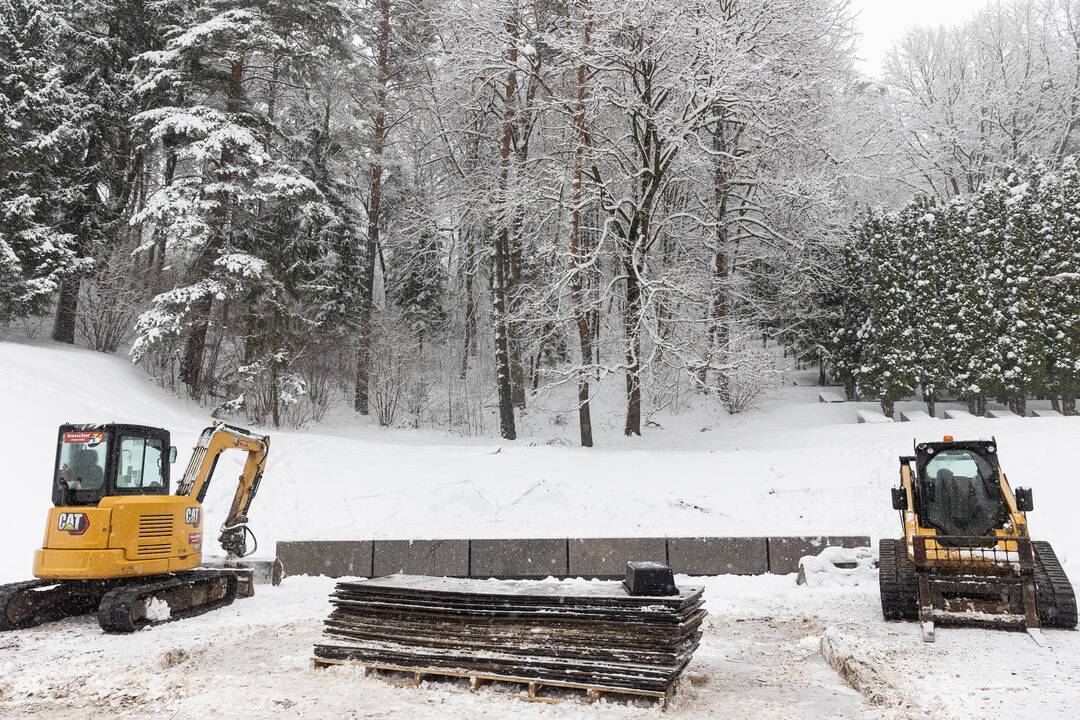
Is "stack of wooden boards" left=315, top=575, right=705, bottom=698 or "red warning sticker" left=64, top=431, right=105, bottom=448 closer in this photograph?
"stack of wooden boards" left=315, top=575, right=705, bottom=698

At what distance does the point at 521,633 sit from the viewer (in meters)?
6.15

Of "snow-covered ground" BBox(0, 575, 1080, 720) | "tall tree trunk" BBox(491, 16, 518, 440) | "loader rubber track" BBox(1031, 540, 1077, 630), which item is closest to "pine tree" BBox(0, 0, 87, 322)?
"tall tree trunk" BBox(491, 16, 518, 440)

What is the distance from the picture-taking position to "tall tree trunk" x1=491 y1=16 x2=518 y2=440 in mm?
19266

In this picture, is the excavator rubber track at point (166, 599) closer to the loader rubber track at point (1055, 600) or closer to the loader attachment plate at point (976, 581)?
the loader attachment plate at point (976, 581)

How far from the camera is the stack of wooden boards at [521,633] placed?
574cm

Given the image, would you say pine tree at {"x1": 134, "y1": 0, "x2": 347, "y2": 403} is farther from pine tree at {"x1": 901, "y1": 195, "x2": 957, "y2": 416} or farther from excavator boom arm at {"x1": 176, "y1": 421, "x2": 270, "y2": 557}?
pine tree at {"x1": 901, "y1": 195, "x2": 957, "y2": 416}

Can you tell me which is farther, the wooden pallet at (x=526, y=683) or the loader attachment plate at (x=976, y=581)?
the loader attachment plate at (x=976, y=581)

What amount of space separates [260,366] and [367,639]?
43.8ft

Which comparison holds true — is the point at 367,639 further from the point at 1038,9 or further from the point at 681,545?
the point at 1038,9

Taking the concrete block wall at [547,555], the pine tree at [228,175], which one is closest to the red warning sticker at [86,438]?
the concrete block wall at [547,555]

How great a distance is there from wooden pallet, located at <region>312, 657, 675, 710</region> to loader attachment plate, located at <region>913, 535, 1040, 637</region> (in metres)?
3.68

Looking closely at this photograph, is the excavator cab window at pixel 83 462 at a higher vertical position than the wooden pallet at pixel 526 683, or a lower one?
higher

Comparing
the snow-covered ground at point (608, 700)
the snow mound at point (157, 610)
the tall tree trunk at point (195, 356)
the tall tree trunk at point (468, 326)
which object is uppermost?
the tall tree trunk at point (468, 326)

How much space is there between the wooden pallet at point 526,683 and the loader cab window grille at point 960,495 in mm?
4661
